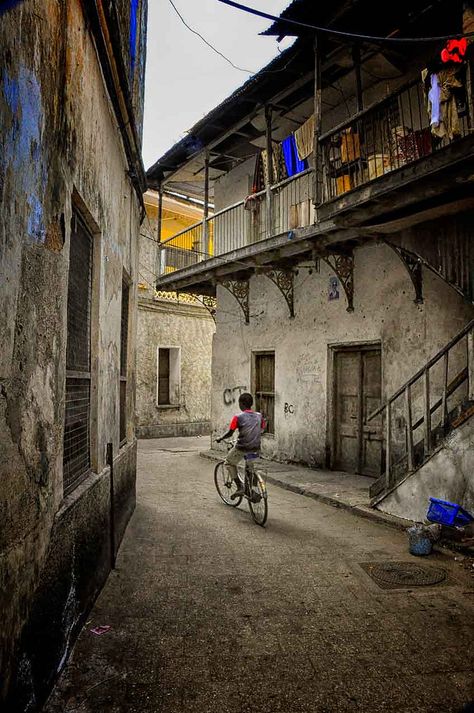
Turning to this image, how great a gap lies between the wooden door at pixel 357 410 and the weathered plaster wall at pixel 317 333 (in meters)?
0.30

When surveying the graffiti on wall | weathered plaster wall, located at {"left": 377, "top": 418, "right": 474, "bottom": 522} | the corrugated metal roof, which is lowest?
weathered plaster wall, located at {"left": 377, "top": 418, "right": 474, "bottom": 522}

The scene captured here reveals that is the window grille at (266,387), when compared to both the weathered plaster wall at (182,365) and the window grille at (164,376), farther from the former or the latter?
the window grille at (164,376)

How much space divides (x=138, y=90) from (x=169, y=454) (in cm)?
938

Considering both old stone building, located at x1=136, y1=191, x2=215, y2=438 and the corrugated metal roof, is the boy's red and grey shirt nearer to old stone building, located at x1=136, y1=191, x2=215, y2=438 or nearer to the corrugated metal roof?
the corrugated metal roof

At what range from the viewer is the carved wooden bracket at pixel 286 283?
437 inches

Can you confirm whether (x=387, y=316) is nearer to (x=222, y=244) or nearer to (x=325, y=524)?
(x=325, y=524)

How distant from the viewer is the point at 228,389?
13.2m

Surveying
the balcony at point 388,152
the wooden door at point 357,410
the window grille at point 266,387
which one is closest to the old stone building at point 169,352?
the window grille at point 266,387

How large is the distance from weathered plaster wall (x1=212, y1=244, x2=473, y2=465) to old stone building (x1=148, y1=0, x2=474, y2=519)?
4 cm

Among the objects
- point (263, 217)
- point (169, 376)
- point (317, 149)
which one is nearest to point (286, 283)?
point (263, 217)

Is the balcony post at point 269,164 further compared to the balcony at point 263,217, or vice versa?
the balcony at point 263,217

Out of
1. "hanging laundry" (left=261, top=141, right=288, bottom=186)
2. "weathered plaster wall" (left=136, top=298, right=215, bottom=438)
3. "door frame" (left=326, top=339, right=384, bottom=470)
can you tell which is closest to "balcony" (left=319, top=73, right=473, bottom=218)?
"hanging laundry" (left=261, top=141, right=288, bottom=186)

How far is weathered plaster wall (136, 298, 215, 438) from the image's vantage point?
57.5 feet

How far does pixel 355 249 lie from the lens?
955 centimetres
